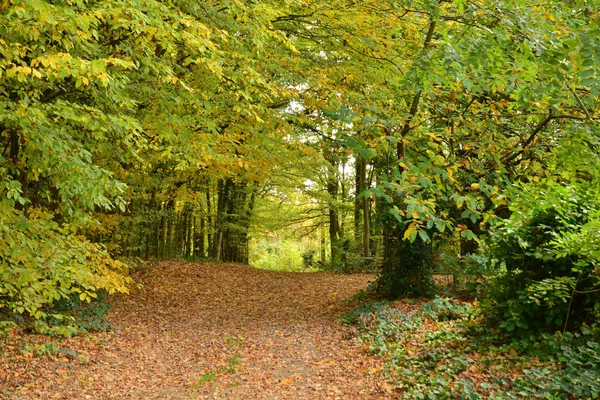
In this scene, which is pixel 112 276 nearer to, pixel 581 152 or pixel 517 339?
pixel 517 339

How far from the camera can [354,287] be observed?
15.2 meters

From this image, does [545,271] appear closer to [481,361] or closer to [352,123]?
[481,361]

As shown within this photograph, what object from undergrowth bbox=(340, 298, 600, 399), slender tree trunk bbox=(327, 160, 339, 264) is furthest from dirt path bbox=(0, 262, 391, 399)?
slender tree trunk bbox=(327, 160, 339, 264)

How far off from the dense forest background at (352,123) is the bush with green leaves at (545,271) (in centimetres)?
3

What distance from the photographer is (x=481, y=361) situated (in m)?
6.11

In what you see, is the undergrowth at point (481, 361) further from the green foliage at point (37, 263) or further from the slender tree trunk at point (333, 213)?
the slender tree trunk at point (333, 213)

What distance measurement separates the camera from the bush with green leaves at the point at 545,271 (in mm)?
5922

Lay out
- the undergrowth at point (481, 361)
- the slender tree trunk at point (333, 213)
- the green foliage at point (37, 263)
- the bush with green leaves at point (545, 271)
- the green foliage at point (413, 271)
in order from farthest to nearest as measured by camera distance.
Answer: the slender tree trunk at point (333, 213)
the green foliage at point (413, 271)
the green foliage at point (37, 263)
the bush with green leaves at point (545, 271)
the undergrowth at point (481, 361)

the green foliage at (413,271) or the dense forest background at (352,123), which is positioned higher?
the dense forest background at (352,123)

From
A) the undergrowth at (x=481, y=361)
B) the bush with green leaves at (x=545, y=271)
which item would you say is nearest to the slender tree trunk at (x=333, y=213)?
the undergrowth at (x=481, y=361)

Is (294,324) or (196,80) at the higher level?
(196,80)

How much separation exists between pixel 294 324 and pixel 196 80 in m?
5.58

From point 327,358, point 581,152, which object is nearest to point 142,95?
point 327,358

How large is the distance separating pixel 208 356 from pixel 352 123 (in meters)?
5.53
